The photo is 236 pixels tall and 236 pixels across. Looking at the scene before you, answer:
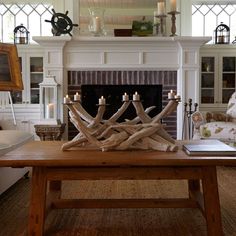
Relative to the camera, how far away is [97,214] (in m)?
2.69

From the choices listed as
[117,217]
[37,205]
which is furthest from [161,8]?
[37,205]

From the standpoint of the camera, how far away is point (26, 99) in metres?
5.76

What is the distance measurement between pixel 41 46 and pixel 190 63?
2115mm

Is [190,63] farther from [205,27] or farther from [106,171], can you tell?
[106,171]

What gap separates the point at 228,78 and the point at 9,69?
10.5 feet

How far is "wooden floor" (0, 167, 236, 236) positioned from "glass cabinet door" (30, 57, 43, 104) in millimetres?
2517

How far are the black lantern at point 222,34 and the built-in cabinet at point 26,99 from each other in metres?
2.59

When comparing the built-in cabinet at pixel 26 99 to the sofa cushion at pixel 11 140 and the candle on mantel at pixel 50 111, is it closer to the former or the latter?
the candle on mantel at pixel 50 111

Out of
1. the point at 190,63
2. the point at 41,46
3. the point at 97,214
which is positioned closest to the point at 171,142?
the point at 97,214

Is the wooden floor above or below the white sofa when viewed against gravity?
below

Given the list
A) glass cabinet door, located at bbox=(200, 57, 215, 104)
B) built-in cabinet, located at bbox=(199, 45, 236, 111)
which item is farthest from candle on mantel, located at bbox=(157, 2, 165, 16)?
glass cabinet door, located at bbox=(200, 57, 215, 104)

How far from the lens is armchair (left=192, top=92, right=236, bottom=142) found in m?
4.30

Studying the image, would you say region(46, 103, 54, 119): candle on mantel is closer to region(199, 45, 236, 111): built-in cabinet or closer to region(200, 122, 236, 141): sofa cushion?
region(200, 122, 236, 141): sofa cushion

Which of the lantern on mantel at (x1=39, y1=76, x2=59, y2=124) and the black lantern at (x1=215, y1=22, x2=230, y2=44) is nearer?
the lantern on mantel at (x1=39, y1=76, x2=59, y2=124)
